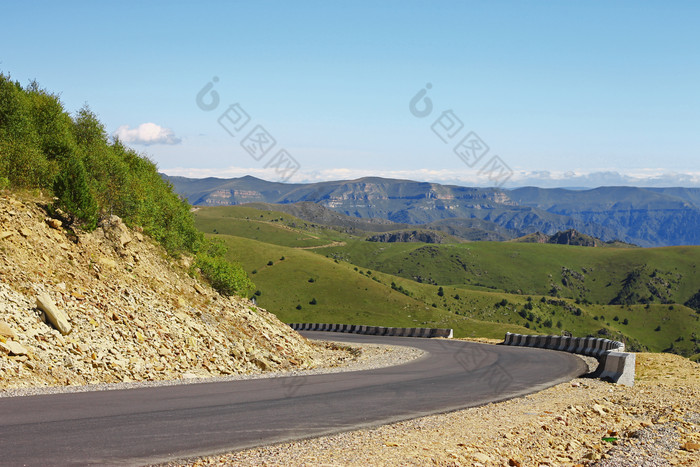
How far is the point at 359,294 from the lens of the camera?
409 ft

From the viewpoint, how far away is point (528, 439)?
11.5 metres

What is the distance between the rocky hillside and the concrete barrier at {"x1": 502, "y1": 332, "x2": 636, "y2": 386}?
42.8 feet

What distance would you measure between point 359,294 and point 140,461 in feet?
382

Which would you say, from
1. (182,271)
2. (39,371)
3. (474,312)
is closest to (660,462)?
(39,371)

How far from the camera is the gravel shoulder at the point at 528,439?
962 centimetres

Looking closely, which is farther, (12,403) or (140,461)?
(12,403)

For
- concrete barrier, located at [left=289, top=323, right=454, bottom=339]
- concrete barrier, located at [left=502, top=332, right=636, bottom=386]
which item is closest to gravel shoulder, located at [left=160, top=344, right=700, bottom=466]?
concrete barrier, located at [left=502, top=332, right=636, bottom=386]

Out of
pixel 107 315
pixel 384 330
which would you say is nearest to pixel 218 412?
pixel 107 315

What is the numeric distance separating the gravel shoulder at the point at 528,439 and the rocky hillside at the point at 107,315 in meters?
9.65

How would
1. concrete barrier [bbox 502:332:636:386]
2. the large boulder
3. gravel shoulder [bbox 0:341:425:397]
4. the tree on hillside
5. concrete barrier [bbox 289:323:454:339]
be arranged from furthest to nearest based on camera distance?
concrete barrier [bbox 289:323:454:339] → the tree on hillside → concrete barrier [bbox 502:332:636:386] → the large boulder → gravel shoulder [bbox 0:341:425:397]

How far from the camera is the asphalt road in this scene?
9.37 meters

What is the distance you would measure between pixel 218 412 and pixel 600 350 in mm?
24524

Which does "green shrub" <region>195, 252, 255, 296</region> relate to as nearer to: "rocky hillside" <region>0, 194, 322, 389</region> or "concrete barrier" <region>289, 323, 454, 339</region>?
"rocky hillside" <region>0, 194, 322, 389</region>

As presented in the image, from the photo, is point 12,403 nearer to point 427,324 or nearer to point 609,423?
point 609,423
